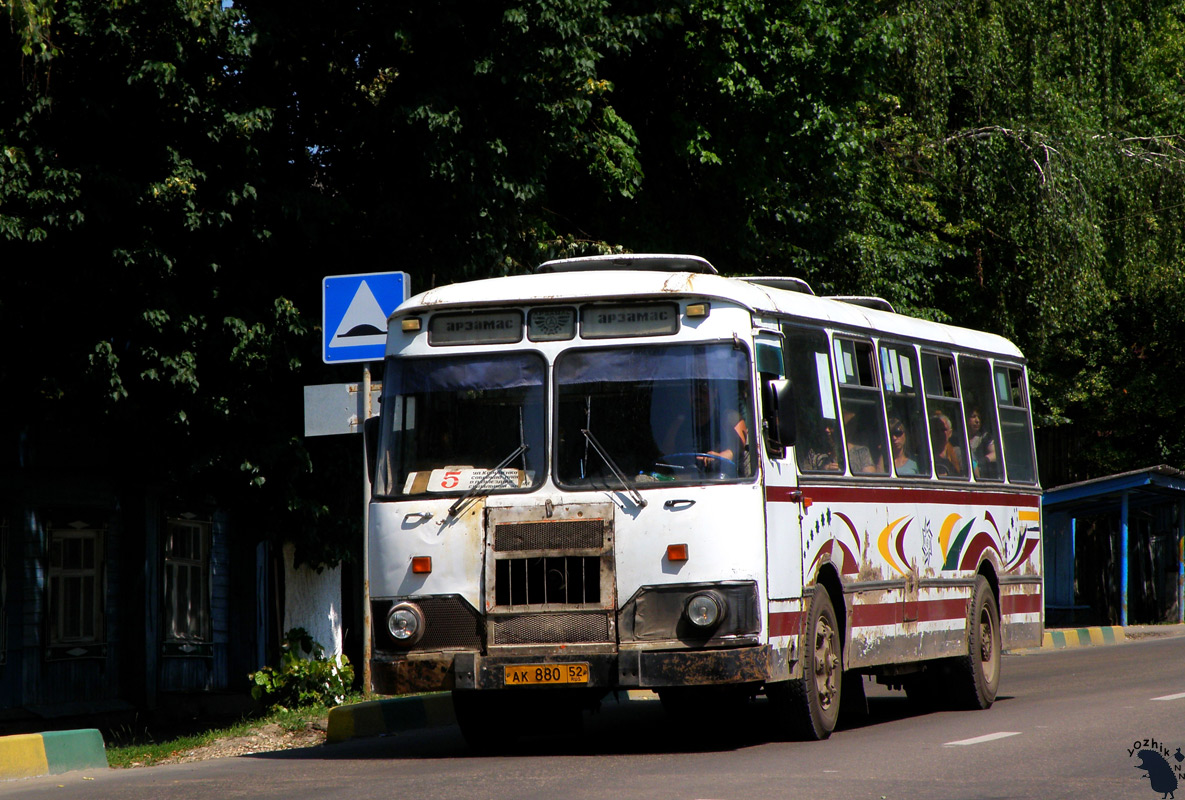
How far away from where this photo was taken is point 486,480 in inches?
408

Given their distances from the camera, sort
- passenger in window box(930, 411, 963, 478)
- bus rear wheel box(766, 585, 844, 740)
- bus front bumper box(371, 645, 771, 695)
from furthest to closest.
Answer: passenger in window box(930, 411, 963, 478) → bus rear wheel box(766, 585, 844, 740) → bus front bumper box(371, 645, 771, 695)

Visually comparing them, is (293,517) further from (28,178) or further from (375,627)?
(375,627)

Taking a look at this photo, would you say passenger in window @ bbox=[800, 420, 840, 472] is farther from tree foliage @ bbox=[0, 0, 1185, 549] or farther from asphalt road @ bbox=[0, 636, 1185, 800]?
tree foliage @ bbox=[0, 0, 1185, 549]

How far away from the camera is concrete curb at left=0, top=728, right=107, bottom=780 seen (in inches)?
405

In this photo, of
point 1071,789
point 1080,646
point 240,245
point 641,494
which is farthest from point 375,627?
point 1080,646

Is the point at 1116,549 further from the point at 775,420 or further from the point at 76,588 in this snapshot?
the point at 775,420

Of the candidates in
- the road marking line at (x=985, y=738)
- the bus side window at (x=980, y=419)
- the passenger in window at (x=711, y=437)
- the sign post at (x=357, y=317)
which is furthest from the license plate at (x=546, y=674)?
the bus side window at (x=980, y=419)

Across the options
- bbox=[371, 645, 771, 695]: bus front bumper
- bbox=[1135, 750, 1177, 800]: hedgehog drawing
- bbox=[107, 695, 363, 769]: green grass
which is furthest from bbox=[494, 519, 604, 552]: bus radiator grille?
bbox=[107, 695, 363, 769]: green grass

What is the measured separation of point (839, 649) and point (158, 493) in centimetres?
1441

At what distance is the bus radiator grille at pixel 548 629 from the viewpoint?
394 inches

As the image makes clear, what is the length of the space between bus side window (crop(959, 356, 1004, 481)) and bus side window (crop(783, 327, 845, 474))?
2949 mm

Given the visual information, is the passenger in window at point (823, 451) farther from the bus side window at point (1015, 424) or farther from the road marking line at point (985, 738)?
the bus side window at point (1015, 424)

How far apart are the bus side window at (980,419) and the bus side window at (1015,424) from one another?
0.75 feet

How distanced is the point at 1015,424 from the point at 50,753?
9126 millimetres
